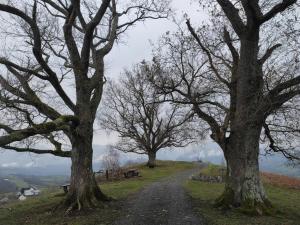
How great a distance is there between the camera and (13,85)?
22.7 m

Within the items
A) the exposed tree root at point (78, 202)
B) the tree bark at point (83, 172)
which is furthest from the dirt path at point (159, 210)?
the tree bark at point (83, 172)

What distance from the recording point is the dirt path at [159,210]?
1624cm

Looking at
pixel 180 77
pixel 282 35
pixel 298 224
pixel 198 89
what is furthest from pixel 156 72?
pixel 298 224

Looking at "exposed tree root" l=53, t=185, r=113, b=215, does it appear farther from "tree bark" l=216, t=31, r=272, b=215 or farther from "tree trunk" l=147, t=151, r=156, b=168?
"tree trunk" l=147, t=151, r=156, b=168

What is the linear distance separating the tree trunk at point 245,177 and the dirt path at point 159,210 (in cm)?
215

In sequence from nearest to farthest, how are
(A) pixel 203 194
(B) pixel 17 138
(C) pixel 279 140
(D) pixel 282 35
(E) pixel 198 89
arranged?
(B) pixel 17 138 < (D) pixel 282 35 < (C) pixel 279 140 < (E) pixel 198 89 < (A) pixel 203 194

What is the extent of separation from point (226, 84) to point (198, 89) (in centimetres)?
260

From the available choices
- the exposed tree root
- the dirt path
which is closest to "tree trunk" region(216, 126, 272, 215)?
the dirt path

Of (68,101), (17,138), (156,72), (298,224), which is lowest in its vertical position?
(298,224)

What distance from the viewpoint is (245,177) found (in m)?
19.0

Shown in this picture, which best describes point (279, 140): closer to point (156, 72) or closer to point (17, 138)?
point (156, 72)

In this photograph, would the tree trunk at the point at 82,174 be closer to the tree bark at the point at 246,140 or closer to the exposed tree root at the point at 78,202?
the exposed tree root at the point at 78,202

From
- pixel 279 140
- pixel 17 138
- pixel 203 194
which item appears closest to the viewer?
pixel 17 138

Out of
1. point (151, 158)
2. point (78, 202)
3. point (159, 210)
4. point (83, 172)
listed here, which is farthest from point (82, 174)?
point (151, 158)
